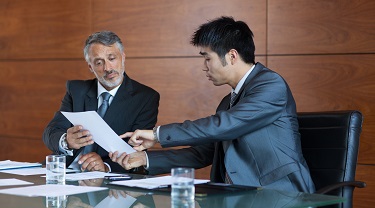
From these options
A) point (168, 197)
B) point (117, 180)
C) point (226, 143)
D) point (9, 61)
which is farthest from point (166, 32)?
point (168, 197)

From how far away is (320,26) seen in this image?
16.4ft

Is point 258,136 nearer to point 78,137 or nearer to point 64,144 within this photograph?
point 78,137

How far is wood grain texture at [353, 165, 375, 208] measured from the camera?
488 centimetres

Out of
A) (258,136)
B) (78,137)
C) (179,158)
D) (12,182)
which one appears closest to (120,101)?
(78,137)

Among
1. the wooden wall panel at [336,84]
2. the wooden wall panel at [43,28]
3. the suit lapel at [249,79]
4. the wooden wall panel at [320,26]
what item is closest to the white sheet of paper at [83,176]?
the suit lapel at [249,79]

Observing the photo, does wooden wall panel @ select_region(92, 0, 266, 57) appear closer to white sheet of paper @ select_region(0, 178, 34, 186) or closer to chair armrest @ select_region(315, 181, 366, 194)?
chair armrest @ select_region(315, 181, 366, 194)

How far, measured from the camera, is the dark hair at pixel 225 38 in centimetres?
363

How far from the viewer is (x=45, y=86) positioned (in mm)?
6879

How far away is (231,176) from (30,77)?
415 centimetres

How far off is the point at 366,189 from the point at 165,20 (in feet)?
7.41

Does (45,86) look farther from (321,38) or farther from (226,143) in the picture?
(226,143)

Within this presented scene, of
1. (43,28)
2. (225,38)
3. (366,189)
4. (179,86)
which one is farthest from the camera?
(43,28)

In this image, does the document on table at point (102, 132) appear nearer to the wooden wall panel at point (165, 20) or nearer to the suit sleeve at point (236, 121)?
the suit sleeve at point (236, 121)

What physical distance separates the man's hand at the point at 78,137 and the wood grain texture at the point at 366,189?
2176 mm
